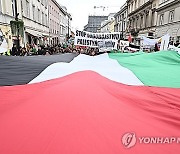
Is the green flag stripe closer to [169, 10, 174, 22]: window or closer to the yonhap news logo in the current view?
the yonhap news logo

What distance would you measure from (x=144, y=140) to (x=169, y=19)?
2370 centimetres

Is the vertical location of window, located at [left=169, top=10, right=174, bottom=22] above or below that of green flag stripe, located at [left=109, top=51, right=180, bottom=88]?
above

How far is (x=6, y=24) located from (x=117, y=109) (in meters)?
14.3

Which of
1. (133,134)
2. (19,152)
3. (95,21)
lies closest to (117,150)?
(133,134)

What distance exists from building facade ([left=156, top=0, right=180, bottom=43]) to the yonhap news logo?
20.1 m

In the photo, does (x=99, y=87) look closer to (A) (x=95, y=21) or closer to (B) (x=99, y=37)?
(B) (x=99, y=37)

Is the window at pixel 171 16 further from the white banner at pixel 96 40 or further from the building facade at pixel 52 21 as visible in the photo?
the building facade at pixel 52 21

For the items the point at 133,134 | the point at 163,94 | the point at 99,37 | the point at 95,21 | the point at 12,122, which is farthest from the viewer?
the point at 95,21

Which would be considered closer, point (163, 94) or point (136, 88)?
point (163, 94)

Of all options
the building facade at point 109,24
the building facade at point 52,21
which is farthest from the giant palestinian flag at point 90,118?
the building facade at point 109,24

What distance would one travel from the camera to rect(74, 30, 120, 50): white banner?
10.4 m

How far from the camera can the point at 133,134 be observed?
61.0 inches

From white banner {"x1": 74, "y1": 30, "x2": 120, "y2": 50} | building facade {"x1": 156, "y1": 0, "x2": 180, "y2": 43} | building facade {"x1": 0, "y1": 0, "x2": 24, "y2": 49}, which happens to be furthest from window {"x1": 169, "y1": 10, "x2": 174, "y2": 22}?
building facade {"x1": 0, "y1": 0, "x2": 24, "y2": 49}

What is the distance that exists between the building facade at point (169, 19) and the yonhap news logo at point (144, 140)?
2008cm
